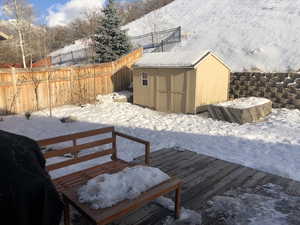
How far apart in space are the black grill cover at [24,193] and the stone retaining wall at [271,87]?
30.2 ft

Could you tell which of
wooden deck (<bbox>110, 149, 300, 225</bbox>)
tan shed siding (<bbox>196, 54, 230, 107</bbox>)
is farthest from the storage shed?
wooden deck (<bbox>110, 149, 300, 225</bbox>)

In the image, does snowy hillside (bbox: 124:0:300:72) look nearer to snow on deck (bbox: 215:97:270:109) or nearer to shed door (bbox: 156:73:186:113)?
snow on deck (bbox: 215:97:270:109)

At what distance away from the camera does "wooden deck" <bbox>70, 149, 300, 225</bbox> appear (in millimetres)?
2910

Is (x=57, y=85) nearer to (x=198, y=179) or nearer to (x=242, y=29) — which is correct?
(x=198, y=179)

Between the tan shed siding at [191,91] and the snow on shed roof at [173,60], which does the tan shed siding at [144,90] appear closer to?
the snow on shed roof at [173,60]

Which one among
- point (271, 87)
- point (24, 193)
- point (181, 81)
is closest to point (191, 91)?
point (181, 81)

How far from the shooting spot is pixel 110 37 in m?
14.4

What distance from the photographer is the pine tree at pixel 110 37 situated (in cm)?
1442

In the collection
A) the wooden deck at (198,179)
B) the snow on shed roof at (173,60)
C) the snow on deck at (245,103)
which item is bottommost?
the wooden deck at (198,179)

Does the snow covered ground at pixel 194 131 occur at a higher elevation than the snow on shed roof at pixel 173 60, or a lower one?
lower

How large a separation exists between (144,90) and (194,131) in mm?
4067

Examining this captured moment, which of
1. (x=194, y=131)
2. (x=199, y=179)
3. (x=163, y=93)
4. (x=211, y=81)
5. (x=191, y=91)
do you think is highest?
(x=211, y=81)

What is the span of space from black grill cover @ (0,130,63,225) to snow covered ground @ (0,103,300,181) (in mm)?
2549

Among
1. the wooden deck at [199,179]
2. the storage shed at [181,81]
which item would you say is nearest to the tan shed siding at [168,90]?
the storage shed at [181,81]
